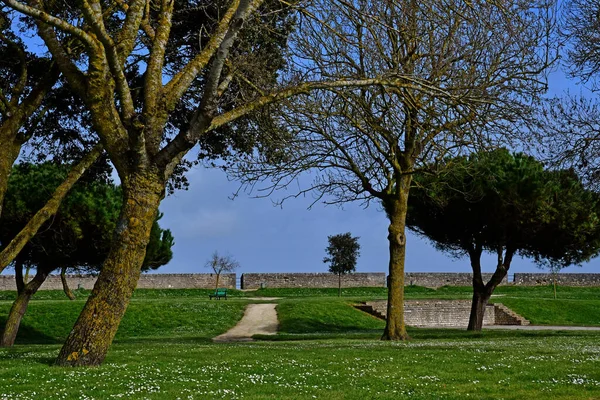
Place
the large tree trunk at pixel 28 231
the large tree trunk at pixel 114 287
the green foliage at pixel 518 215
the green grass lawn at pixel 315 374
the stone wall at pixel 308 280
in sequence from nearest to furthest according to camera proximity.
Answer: the green grass lawn at pixel 315 374 → the large tree trunk at pixel 114 287 → the large tree trunk at pixel 28 231 → the green foliage at pixel 518 215 → the stone wall at pixel 308 280

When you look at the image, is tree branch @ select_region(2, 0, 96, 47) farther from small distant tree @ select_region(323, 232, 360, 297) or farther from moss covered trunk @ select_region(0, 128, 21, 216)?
small distant tree @ select_region(323, 232, 360, 297)

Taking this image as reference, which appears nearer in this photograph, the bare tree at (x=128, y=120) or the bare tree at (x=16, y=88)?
the bare tree at (x=128, y=120)

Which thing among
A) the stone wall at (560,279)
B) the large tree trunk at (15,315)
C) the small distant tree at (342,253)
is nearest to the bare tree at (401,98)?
the large tree trunk at (15,315)

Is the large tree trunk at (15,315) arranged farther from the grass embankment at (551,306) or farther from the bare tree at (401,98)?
the grass embankment at (551,306)

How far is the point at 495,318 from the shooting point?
142ft

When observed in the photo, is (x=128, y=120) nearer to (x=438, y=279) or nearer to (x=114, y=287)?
(x=114, y=287)

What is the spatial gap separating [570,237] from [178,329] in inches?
744

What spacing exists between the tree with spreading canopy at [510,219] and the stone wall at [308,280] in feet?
84.3

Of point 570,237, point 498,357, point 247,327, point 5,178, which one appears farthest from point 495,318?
point 5,178

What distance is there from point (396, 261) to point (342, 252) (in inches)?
1310

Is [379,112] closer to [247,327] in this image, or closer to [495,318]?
[247,327]

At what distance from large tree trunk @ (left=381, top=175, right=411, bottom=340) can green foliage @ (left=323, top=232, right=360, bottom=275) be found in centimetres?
3266

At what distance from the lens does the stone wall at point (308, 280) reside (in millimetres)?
59812

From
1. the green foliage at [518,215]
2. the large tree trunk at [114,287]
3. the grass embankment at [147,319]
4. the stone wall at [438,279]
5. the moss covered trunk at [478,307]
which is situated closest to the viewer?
the large tree trunk at [114,287]
